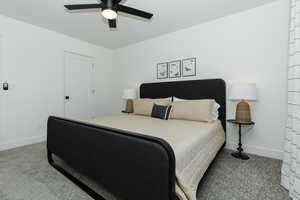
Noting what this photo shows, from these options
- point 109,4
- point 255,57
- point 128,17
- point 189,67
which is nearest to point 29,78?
point 128,17

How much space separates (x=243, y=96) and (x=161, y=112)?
1334 mm

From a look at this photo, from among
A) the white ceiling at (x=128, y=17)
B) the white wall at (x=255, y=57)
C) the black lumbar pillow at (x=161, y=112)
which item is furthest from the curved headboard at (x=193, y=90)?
the white ceiling at (x=128, y=17)

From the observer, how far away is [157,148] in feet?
3.39

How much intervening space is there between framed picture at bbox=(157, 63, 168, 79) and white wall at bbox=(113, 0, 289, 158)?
435 millimetres

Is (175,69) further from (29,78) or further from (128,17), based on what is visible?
(29,78)

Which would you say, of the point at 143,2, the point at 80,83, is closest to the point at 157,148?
the point at 143,2

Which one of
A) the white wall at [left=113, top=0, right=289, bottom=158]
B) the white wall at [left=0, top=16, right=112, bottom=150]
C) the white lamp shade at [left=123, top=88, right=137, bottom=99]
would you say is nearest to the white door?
the white wall at [left=0, top=16, right=112, bottom=150]

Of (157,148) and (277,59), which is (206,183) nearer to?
(157,148)

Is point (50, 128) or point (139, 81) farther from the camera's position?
point (139, 81)

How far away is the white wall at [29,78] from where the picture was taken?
290 centimetres

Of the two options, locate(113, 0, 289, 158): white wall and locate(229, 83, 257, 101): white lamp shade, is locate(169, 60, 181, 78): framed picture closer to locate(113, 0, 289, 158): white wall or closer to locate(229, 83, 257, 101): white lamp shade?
locate(113, 0, 289, 158): white wall

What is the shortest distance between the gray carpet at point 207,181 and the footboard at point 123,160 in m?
0.22

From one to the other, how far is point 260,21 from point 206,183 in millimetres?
2669

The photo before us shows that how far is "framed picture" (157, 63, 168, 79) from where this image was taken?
3.65 meters
